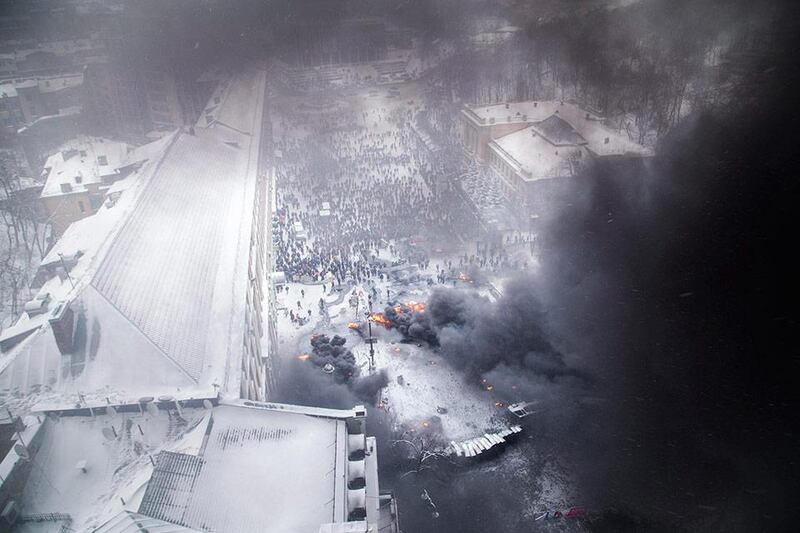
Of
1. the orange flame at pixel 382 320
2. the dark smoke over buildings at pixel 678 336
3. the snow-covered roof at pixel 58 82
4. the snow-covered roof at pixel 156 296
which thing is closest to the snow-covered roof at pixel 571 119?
the dark smoke over buildings at pixel 678 336

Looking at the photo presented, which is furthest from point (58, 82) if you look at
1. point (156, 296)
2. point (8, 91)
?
point (156, 296)

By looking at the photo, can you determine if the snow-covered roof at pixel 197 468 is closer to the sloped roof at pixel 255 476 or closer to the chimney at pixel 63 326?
the sloped roof at pixel 255 476

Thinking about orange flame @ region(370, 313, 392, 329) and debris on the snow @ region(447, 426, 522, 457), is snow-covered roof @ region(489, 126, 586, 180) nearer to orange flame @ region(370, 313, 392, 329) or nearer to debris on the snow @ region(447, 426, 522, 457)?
orange flame @ region(370, 313, 392, 329)

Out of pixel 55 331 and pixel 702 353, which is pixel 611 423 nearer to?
pixel 702 353

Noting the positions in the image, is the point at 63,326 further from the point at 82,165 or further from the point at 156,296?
the point at 82,165

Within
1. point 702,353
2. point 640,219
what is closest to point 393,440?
point 702,353

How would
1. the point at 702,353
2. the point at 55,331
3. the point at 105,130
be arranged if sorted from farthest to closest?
the point at 105,130, the point at 702,353, the point at 55,331

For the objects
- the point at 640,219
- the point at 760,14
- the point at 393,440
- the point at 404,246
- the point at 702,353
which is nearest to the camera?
the point at 393,440

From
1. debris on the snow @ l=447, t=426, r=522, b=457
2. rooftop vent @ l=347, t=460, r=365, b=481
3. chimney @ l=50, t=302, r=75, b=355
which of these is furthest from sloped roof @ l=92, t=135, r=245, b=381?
debris on the snow @ l=447, t=426, r=522, b=457
